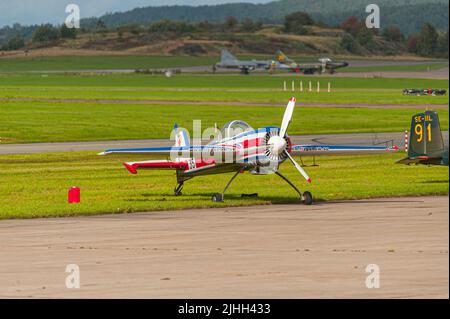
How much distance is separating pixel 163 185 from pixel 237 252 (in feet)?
51.4

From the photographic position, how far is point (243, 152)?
29906 mm

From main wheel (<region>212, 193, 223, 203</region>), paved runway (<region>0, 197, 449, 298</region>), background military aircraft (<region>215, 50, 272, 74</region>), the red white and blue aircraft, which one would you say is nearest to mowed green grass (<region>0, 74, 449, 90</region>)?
background military aircraft (<region>215, 50, 272, 74</region>)

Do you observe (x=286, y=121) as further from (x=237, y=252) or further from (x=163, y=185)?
(x=237, y=252)

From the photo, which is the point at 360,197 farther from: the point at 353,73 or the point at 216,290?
the point at 353,73

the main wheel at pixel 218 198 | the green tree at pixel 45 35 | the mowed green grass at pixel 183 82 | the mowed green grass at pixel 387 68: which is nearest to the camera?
the main wheel at pixel 218 198

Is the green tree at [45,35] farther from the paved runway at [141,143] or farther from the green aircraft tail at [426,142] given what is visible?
the green aircraft tail at [426,142]

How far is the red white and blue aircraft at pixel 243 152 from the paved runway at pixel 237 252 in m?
1.34

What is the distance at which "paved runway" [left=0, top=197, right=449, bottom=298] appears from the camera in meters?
16.9

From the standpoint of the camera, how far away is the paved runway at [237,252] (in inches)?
666

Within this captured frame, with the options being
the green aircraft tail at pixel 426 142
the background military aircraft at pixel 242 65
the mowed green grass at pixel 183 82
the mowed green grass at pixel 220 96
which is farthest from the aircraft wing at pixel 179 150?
Result: the background military aircraft at pixel 242 65

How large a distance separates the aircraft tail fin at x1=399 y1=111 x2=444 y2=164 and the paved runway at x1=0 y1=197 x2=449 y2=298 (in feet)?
13.6

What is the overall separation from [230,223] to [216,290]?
9.34m

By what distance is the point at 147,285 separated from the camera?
684 inches
